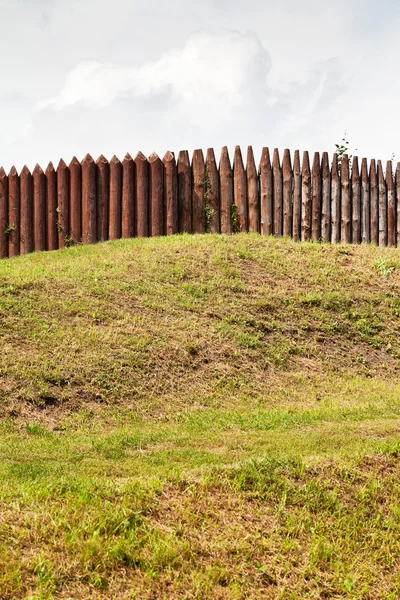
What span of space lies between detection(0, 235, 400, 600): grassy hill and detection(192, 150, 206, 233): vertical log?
5.58 ft

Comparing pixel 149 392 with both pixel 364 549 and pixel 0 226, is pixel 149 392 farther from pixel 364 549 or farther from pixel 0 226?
pixel 0 226

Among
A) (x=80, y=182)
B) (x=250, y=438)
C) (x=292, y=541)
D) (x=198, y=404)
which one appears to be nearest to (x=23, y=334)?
(x=198, y=404)

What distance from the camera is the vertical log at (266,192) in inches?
670

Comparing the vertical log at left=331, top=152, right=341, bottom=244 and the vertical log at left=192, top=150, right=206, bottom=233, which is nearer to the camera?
the vertical log at left=192, top=150, right=206, bottom=233

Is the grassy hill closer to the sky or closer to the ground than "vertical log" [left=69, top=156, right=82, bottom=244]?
closer to the ground

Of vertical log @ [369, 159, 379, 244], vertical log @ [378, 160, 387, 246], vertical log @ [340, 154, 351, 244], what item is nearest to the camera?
vertical log @ [340, 154, 351, 244]

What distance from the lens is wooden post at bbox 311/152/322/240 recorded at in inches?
699

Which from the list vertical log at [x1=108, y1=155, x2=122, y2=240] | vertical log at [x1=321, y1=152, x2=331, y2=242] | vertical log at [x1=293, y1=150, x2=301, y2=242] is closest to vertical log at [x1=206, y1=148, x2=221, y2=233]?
vertical log at [x1=293, y1=150, x2=301, y2=242]

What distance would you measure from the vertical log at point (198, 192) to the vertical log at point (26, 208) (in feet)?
14.3

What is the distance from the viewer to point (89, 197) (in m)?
17.0

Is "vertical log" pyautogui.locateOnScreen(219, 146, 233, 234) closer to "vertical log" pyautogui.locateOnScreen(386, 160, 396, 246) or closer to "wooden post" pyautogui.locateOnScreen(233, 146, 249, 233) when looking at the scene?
"wooden post" pyautogui.locateOnScreen(233, 146, 249, 233)

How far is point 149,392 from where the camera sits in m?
9.71

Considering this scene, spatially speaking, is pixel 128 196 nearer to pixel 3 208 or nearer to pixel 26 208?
pixel 26 208

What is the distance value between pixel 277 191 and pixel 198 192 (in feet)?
6.72
